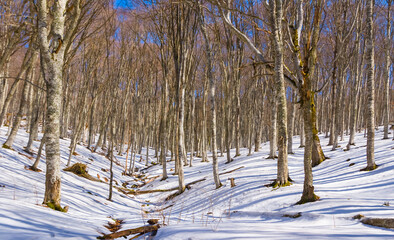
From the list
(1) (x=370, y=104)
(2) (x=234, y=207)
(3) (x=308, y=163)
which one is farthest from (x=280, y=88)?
(1) (x=370, y=104)

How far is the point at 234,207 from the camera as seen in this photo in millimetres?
6488

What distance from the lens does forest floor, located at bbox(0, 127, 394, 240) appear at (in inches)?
128

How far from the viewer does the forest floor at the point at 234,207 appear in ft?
10.7

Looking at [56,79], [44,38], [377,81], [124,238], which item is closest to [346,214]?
[124,238]

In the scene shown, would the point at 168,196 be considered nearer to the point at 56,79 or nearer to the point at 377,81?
the point at 56,79

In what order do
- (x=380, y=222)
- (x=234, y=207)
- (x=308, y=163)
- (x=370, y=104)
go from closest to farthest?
(x=380, y=222), (x=308, y=163), (x=234, y=207), (x=370, y=104)

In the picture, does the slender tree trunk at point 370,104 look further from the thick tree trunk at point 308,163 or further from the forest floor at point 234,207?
the thick tree trunk at point 308,163

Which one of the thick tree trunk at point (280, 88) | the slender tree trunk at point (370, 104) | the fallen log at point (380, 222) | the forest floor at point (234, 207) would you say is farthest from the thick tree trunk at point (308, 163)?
the slender tree trunk at point (370, 104)

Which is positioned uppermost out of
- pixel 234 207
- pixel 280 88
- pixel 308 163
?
pixel 280 88

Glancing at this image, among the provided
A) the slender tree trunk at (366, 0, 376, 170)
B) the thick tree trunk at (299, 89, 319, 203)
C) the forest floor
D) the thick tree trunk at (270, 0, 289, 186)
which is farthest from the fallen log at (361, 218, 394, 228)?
the slender tree trunk at (366, 0, 376, 170)

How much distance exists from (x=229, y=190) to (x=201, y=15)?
6127mm

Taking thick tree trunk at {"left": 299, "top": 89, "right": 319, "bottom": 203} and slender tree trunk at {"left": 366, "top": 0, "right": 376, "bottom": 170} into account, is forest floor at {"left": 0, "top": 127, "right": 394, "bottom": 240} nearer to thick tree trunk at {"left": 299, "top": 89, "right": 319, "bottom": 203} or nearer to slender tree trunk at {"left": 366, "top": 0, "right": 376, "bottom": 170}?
thick tree trunk at {"left": 299, "top": 89, "right": 319, "bottom": 203}

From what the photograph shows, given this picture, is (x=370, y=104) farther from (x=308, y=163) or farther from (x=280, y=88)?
(x=308, y=163)

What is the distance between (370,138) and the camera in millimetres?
7957
